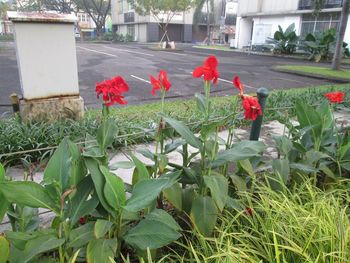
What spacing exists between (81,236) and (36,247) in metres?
0.23

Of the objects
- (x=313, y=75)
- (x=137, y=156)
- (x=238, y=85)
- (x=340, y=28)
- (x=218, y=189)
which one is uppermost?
(x=340, y=28)

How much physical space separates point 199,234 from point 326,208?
0.83 metres

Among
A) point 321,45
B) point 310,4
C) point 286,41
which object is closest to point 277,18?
point 310,4

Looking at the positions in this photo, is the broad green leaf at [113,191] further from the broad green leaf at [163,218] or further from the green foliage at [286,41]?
the green foliage at [286,41]

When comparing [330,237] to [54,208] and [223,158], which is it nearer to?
[223,158]

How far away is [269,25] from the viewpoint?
95.8 ft

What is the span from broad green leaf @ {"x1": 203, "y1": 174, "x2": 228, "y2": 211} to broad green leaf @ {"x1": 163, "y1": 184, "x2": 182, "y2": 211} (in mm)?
216

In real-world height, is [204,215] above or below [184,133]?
below

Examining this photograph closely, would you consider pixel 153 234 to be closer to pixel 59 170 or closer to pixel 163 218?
pixel 163 218

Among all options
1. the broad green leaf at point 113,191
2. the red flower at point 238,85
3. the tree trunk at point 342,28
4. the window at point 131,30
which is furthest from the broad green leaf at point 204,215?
the window at point 131,30

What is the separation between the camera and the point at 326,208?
2088 millimetres

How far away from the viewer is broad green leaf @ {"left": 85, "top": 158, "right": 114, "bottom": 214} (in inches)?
66.3

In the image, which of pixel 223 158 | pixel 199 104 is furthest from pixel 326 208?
pixel 199 104

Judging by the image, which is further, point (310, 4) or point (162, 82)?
point (310, 4)
